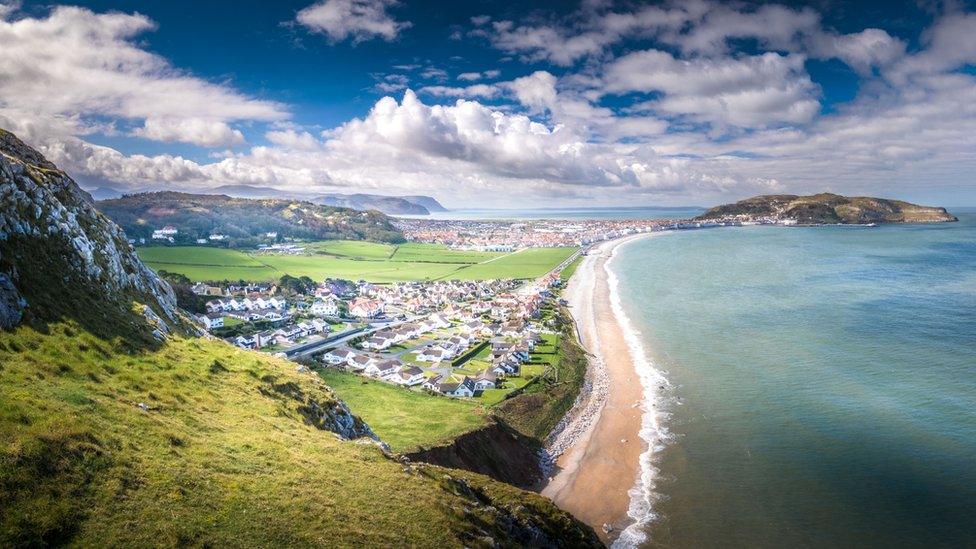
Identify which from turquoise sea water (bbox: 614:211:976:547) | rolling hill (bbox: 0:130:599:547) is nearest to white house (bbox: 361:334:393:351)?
rolling hill (bbox: 0:130:599:547)

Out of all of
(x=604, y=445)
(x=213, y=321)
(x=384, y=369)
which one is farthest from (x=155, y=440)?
(x=213, y=321)

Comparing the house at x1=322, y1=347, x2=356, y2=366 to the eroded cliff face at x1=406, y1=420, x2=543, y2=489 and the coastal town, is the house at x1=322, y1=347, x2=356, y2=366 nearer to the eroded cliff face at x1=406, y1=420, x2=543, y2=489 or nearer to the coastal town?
the coastal town

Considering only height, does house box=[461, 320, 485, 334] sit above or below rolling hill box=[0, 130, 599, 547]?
below

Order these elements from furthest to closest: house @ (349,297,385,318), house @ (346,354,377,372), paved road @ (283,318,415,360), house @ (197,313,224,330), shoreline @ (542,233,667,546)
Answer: house @ (349,297,385,318) < house @ (197,313,224,330) < paved road @ (283,318,415,360) < house @ (346,354,377,372) < shoreline @ (542,233,667,546)

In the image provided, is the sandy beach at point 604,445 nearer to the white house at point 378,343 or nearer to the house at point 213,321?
the white house at point 378,343

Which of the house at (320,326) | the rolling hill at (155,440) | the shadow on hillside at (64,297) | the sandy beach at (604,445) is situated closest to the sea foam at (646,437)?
the sandy beach at (604,445)

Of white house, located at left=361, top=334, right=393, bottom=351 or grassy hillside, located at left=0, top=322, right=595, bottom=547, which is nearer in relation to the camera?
grassy hillside, located at left=0, top=322, right=595, bottom=547
